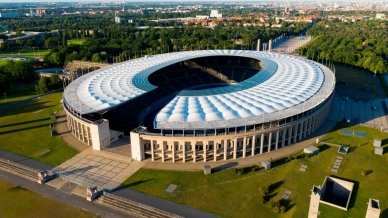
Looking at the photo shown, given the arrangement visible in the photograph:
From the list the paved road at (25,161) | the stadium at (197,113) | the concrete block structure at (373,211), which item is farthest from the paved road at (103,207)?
the concrete block structure at (373,211)

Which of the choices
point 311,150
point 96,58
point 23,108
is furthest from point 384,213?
point 96,58

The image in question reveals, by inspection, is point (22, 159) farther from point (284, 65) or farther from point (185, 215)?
point (284, 65)

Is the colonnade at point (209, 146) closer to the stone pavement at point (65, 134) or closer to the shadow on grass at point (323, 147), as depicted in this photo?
the shadow on grass at point (323, 147)

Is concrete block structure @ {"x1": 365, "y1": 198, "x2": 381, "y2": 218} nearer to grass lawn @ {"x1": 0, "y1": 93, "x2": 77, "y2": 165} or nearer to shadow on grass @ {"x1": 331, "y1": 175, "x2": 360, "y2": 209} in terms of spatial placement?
shadow on grass @ {"x1": 331, "y1": 175, "x2": 360, "y2": 209}

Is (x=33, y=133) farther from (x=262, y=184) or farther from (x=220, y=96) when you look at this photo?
(x=262, y=184)

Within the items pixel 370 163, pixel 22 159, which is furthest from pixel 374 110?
pixel 22 159

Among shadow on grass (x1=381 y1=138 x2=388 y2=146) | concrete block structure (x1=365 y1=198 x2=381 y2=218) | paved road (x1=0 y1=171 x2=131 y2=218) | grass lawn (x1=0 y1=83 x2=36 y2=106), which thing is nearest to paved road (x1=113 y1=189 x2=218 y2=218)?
paved road (x1=0 y1=171 x2=131 y2=218)
